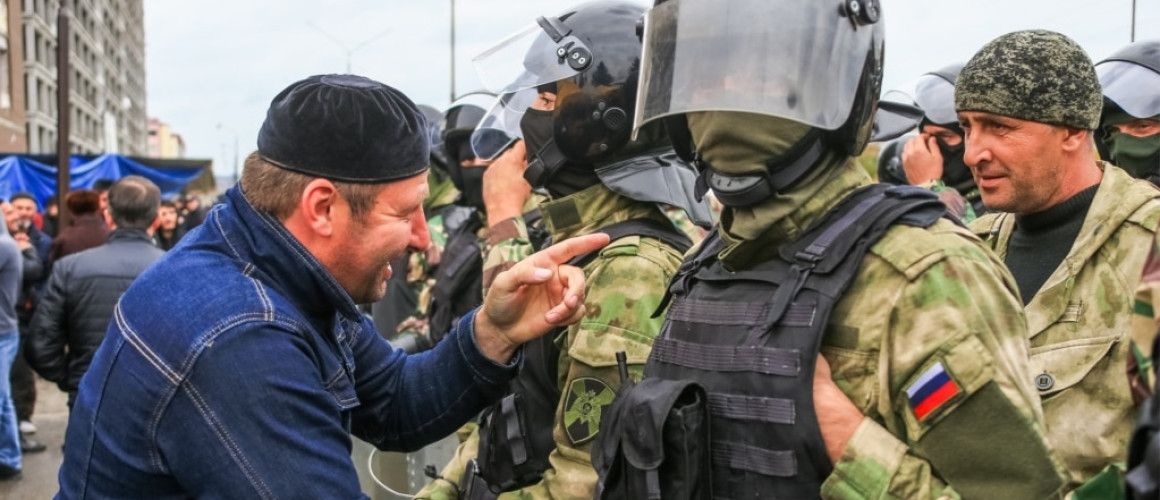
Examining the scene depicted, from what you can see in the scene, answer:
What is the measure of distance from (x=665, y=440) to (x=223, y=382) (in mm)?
827

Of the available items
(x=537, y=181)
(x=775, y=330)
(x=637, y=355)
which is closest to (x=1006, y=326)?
(x=775, y=330)

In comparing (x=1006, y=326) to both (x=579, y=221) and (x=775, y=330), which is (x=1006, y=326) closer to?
(x=775, y=330)

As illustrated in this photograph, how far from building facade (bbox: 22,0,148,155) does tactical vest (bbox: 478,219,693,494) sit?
22.0m

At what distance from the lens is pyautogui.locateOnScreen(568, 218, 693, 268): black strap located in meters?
2.86

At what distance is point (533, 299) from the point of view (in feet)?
8.37

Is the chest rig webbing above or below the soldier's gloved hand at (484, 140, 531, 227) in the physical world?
above

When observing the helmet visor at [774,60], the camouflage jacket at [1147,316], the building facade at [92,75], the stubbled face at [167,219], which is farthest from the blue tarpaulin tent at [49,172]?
the camouflage jacket at [1147,316]

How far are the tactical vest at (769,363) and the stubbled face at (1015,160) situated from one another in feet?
2.87

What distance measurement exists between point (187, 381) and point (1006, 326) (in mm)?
1475

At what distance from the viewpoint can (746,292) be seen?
2.06 m

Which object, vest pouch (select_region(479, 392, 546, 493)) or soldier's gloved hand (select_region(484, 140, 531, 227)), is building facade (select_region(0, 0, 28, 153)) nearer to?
soldier's gloved hand (select_region(484, 140, 531, 227))

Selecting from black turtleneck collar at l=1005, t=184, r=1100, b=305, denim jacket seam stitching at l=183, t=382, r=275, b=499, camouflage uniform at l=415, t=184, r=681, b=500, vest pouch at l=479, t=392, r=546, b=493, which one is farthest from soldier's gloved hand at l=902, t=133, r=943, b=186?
denim jacket seam stitching at l=183, t=382, r=275, b=499

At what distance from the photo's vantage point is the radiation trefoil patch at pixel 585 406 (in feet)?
8.42

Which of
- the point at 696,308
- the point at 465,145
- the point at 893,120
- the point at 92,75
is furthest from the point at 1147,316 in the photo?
the point at 92,75
